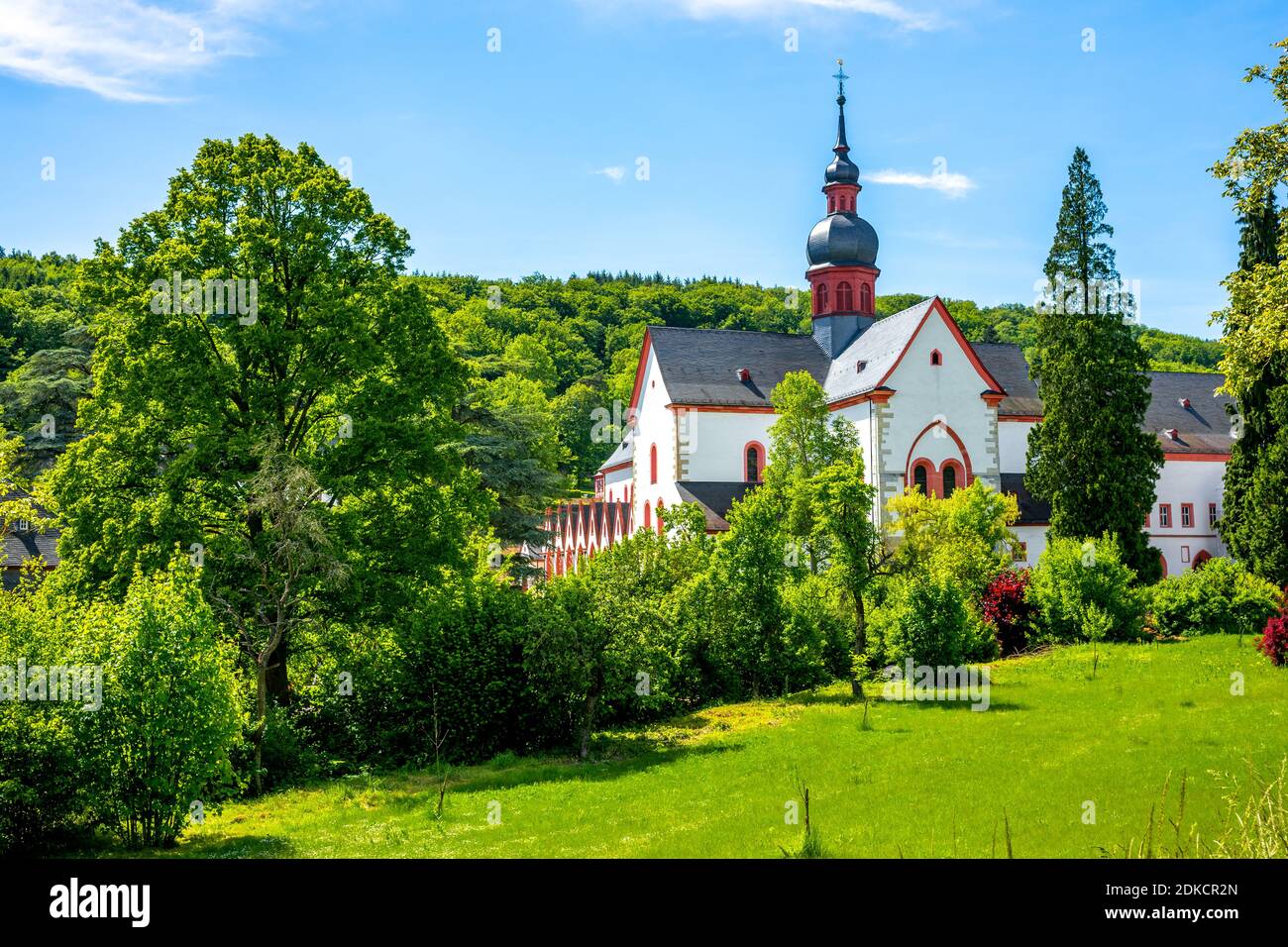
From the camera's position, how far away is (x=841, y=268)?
50469mm

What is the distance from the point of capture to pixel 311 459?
19.9m

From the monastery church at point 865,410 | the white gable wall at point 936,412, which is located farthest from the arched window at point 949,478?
the white gable wall at point 936,412

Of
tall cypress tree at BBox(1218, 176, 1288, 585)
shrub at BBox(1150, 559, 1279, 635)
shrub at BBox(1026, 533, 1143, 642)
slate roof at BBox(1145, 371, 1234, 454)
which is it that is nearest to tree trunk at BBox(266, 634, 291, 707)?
shrub at BBox(1026, 533, 1143, 642)

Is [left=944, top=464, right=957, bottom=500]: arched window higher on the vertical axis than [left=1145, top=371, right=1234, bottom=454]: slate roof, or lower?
lower

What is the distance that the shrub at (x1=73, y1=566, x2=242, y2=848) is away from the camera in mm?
12969

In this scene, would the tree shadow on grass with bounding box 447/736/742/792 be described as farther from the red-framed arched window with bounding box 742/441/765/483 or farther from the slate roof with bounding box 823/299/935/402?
the red-framed arched window with bounding box 742/441/765/483

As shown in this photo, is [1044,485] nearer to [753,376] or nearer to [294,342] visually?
[753,376]

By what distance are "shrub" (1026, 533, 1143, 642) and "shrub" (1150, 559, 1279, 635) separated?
1176 mm

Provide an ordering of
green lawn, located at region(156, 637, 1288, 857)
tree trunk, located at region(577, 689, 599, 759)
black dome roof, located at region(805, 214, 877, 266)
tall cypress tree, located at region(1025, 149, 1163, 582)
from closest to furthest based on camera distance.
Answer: green lawn, located at region(156, 637, 1288, 857) < tree trunk, located at region(577, 689, 599, 759) < tall cypress tree, located at region(1025, 149, 1163, 582) < black dome roof, located at region(805, 214, 877, 266)

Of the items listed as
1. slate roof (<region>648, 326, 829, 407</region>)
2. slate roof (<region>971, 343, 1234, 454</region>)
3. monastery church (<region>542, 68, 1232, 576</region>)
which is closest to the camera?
monastery church (<region>542, 68, 1232, 576</region>)

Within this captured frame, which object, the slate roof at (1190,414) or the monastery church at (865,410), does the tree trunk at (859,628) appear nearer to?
the monastery church at (865,410)

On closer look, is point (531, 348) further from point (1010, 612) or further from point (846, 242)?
point (1010, 612)
